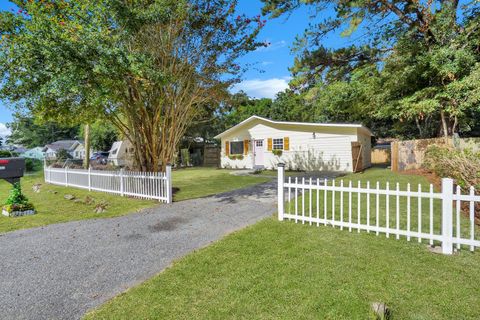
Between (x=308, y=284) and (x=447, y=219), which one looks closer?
(x=308, y=284)

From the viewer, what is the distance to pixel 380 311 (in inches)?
85.0

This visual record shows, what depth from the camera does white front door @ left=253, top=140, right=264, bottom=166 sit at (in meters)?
17.4

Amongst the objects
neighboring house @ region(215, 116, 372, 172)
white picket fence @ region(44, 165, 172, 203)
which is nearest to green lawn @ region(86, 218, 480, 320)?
white picket fence @ region(44, 165, 172, 203)

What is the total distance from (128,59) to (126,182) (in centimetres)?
411

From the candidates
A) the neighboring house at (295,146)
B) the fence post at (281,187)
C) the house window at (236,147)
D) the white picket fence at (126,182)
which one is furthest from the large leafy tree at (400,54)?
the white picket fence at (126,182)

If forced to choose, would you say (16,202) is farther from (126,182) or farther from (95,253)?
(95,253)

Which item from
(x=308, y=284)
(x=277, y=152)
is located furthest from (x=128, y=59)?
(x=277, y=152)

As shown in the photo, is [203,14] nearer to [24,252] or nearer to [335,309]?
[24,252]

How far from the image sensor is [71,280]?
303 cm

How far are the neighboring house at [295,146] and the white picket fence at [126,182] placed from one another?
10082 mm

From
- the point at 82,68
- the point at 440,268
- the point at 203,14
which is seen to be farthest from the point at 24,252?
the point at 203,14

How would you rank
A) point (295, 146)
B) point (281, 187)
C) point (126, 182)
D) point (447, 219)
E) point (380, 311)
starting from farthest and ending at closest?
point (295, 146), point (126, 182), point (281, 187), point (447, 219), point (380, 311)

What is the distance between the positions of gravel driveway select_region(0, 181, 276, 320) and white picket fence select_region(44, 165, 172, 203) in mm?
860

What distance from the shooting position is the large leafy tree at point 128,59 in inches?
209
